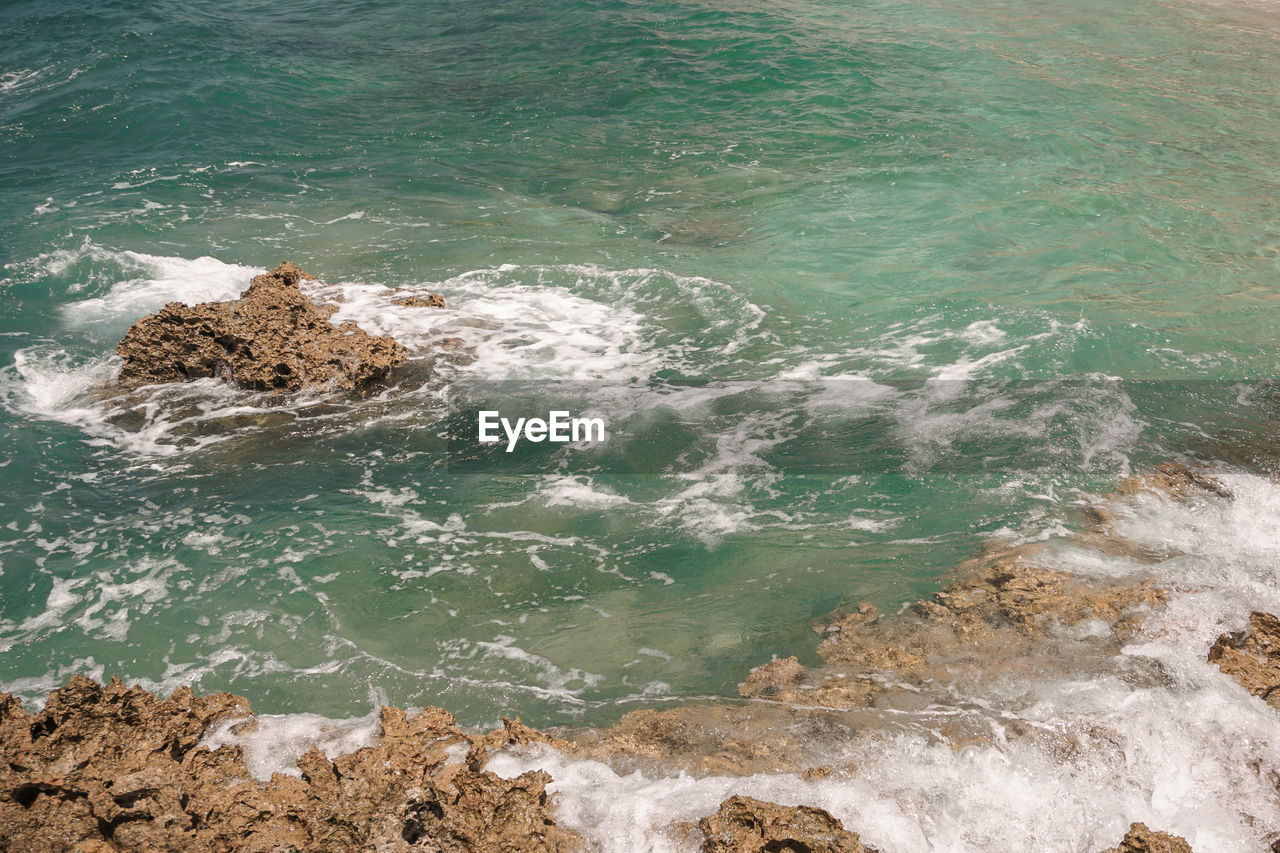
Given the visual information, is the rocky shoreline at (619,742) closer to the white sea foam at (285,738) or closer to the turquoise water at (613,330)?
the white sea foam at (285,738)

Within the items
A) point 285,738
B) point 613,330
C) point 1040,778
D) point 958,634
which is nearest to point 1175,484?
point 958,634

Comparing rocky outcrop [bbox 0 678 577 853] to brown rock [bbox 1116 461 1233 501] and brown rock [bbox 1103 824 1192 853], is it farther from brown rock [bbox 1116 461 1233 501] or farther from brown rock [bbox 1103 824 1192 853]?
brown rock [bbox 1116 461 1233 501]

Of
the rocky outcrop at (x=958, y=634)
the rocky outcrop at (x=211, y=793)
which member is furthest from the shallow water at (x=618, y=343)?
the rocky outcrop at (x=211, y=793)

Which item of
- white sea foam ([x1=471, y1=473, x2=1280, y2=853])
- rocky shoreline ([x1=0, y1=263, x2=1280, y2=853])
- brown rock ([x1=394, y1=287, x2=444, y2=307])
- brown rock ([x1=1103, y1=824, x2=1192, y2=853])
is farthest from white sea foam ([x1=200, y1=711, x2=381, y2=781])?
brown rock ([x1=394, y1=287, x2=444, y2=307])

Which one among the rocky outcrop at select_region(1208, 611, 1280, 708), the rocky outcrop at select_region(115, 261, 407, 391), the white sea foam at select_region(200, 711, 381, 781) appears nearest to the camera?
the white sea foam at select_region(200, 711, 381, 781)

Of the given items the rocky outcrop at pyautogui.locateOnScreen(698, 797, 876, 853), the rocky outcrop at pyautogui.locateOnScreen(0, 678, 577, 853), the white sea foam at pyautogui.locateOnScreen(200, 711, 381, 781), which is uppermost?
the rocky outcrop at pyautogui.locateOnScreen(0, 678, 577, 853)

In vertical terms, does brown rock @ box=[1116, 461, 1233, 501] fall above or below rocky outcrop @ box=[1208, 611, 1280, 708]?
above

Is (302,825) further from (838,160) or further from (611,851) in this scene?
(838,160)

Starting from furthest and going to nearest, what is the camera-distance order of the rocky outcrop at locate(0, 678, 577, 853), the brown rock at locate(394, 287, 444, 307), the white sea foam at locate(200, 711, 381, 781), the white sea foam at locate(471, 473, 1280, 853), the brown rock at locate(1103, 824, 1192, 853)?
the brown rock at locate(394, 287, 444, 307) < the white sea foam at locate(200, 711, 381, 781) < the white sea foam at locate(471, 473, 1280, 853) < the brown rock at locate(1103, 824, 1192, 853) < the rocky outcrop at locate(0, 678, 577, 853)
